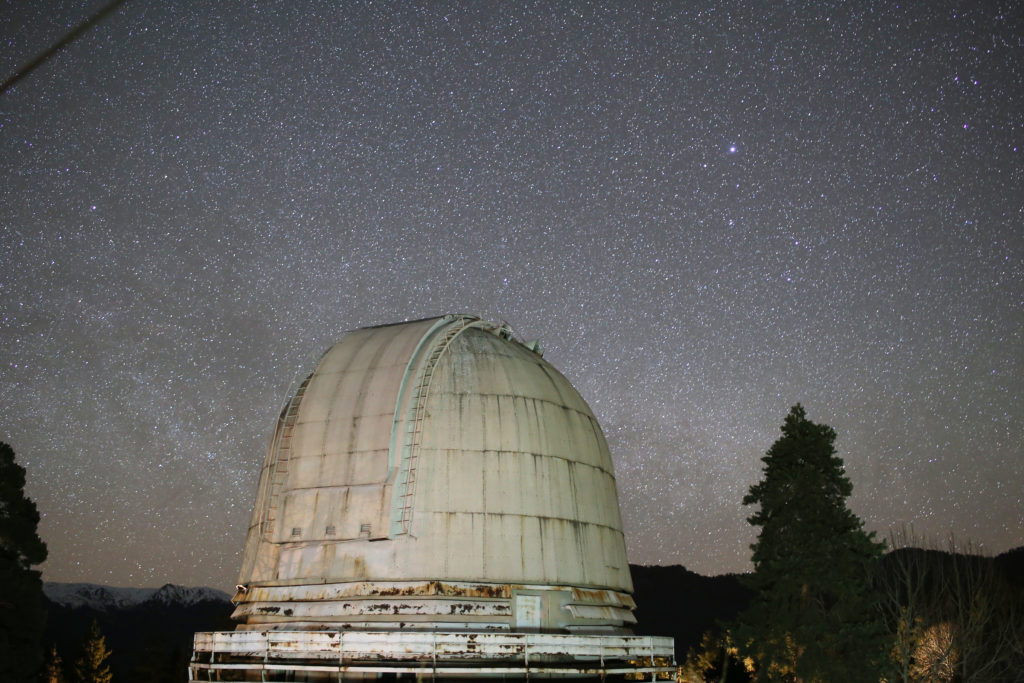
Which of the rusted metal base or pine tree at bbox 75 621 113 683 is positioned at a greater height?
the rusted metal base

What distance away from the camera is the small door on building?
18281mm

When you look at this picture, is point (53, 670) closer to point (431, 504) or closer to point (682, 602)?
point (431, 504)

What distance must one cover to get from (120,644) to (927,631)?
17029 cm

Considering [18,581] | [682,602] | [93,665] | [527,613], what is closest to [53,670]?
[93,665]

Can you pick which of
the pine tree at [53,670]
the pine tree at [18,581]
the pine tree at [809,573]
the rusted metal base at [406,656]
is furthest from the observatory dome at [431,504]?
the pine tree at [53,670]

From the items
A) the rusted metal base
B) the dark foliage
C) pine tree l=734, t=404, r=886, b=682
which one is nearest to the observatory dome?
the rusted metal base

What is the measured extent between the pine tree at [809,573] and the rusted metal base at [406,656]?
12423mm

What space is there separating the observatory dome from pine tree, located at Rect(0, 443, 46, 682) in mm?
17083

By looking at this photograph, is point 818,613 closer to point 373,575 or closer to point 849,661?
point 849,661

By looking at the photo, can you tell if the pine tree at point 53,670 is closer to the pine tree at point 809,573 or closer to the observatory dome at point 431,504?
the observatory dome at point 431,504

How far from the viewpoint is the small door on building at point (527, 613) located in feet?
60.0

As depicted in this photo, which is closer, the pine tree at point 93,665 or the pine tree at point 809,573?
the pine tree at point 809,573

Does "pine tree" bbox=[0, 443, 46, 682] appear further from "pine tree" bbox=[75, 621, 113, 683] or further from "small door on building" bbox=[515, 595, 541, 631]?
"pine tree" bbox=[75, 621, 113, 683]

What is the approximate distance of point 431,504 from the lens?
61.6 ft
